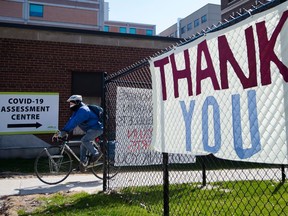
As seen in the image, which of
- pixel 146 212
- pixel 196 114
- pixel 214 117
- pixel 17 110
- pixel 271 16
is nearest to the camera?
pixel 271 16

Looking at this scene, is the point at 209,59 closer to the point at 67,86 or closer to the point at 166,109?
the point at 166,109

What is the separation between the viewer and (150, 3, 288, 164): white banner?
2600 mm

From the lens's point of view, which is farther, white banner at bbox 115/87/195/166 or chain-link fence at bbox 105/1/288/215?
white banner at bbox 115/87/195/166

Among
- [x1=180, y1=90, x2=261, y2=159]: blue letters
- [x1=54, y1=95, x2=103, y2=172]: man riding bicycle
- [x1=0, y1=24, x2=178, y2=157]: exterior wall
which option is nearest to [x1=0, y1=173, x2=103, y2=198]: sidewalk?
→ [x1=54, y1=95, x2=103, y2=172]: man riding bicycle

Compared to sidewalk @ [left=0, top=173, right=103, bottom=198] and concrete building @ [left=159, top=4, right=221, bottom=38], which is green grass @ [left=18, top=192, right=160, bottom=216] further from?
concrete building @ [left=159, top=4, right=221, bottom=38]

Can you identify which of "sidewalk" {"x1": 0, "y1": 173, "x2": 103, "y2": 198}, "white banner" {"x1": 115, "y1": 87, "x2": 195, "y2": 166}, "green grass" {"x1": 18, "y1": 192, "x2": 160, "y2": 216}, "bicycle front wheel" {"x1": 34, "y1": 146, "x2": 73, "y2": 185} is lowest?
"sidewalk" {"x1": 0, "y1": 173, "x2": 103, "y2": 198}

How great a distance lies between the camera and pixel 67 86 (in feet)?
41.9

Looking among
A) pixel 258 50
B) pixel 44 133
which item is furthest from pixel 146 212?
pixel 44 133

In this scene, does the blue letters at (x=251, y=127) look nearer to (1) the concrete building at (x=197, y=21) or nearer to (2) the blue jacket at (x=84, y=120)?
(2) the blue jacket at (x=84, y=120)

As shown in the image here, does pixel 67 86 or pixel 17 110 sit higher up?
pixel 67 86

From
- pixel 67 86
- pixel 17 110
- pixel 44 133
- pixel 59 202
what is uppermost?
pixel 67 86

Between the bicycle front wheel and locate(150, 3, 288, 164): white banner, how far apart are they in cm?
412

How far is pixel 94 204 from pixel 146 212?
40.8 inches

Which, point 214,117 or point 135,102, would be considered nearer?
point 214,117
